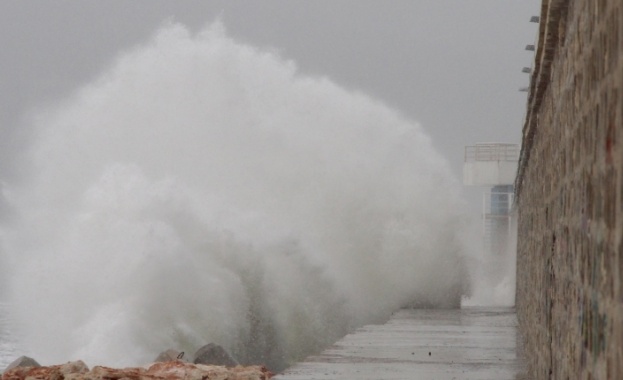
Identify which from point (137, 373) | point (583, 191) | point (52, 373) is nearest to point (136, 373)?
point (137, 373)

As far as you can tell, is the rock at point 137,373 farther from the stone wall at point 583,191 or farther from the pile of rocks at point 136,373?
the stone wall at point 583,191

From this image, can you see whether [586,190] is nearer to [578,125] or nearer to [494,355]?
[578,125]

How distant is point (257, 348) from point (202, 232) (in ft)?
9.47

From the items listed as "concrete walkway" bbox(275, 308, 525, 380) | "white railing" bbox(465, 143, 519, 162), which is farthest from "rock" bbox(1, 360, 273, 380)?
"white railing" bbox(465, 143, 519, 162)

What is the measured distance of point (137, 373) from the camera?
755 cm

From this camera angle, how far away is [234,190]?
26438mm

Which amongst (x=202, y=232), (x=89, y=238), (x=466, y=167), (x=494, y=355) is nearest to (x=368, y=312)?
(x=202, y=232)

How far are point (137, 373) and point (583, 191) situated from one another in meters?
4.77

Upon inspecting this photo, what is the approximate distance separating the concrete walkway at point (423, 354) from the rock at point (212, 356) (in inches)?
46.0

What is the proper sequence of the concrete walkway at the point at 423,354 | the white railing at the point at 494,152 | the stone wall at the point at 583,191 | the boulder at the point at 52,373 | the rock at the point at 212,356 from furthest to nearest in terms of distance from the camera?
the white railing at the point at 494,152, the rock at the point at 212,356, the concrete walkway at the point at 423,354, the boulder at the point at 52,373, the stone wall at the point at 583,191

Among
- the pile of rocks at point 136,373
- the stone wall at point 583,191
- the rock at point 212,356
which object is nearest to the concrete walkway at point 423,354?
the pile of rocks at point 136,373

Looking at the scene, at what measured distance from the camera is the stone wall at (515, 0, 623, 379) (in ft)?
8.02

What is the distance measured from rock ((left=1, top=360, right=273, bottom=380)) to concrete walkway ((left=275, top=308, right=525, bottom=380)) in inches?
16.2

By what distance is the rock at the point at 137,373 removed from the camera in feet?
23.9
